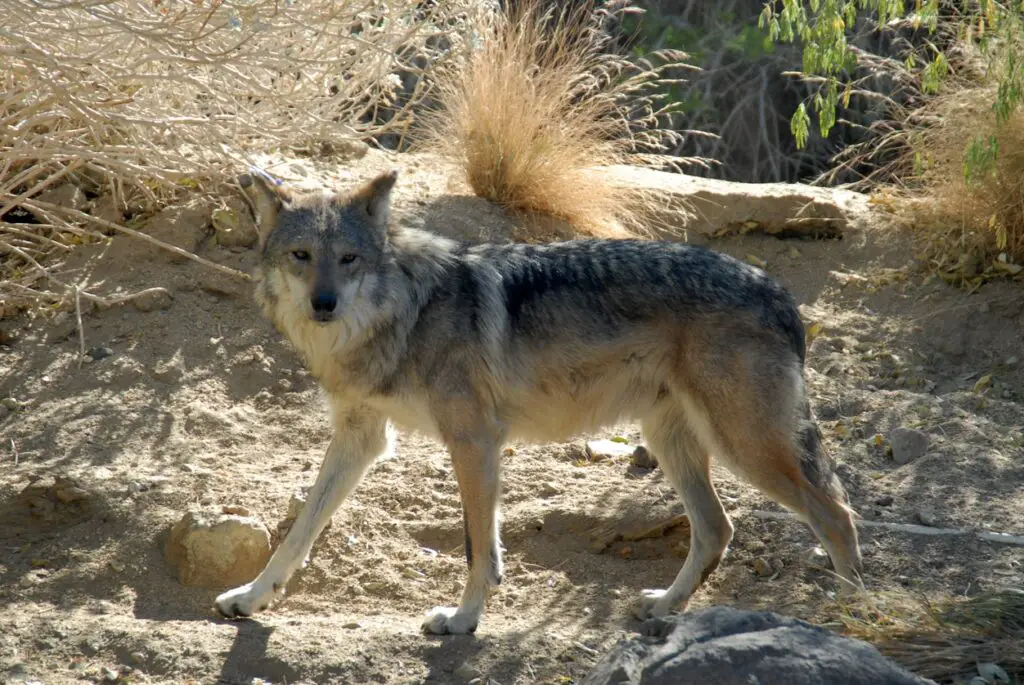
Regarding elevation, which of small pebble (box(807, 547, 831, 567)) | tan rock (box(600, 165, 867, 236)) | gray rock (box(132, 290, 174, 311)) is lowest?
small pebble (box(807, 547, 831, 567))

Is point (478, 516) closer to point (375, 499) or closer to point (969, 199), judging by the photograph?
point (375, 499)

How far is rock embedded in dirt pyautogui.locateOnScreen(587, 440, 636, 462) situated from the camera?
6.40 metres

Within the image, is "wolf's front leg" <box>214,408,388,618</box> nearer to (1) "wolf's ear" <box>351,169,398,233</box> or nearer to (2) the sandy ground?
(2) the sandy ground

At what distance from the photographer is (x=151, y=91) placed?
6.77 meters

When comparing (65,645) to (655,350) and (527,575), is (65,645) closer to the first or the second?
(527,575)

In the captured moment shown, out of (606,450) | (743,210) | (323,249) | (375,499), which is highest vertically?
(323,249)

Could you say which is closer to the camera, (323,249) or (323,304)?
(323,304)

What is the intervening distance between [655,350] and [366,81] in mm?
3524

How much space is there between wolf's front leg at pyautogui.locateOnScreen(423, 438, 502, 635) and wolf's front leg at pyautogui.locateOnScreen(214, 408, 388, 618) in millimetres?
471

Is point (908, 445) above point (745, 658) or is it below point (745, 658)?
below

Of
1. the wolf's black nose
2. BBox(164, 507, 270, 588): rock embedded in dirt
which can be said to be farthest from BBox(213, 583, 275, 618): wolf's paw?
the wolf's black nose

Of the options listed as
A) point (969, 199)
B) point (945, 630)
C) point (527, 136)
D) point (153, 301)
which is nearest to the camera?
point (945, 630)

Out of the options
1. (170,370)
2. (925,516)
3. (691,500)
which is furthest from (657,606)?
(170,370)

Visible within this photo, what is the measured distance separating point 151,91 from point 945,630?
17.3 ft
